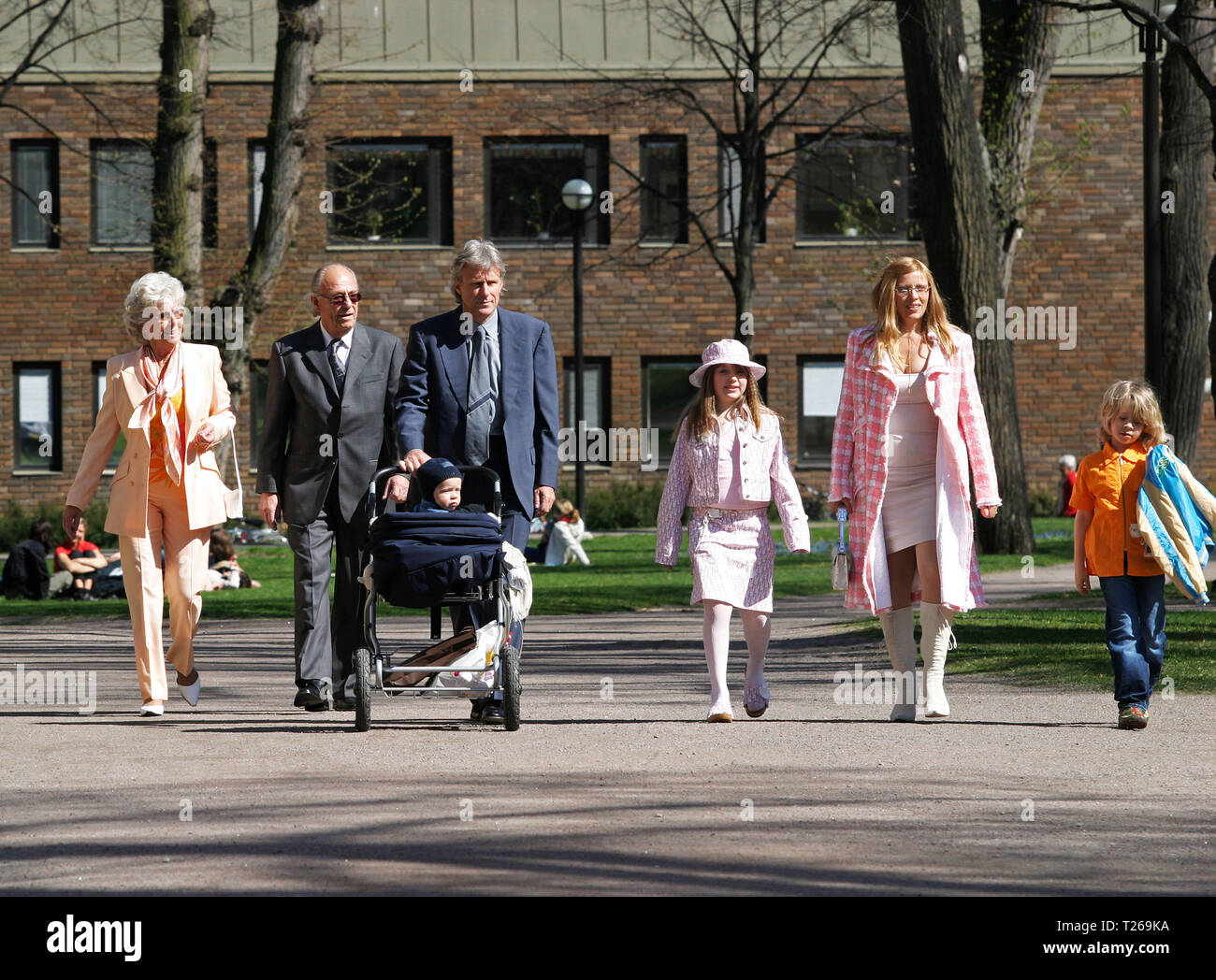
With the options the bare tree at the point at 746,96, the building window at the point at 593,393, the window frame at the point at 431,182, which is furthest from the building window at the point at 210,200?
the bare tree at the point at 746,96

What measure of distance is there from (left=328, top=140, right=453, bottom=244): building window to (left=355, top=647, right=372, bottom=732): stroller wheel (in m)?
25.9

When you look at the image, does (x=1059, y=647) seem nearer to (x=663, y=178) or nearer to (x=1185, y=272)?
(x=1185, y=272)

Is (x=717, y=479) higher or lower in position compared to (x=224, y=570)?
higher

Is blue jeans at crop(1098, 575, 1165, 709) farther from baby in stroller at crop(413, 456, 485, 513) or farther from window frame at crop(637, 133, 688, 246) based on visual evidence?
window frame at crop(637, 133, 688, 246)

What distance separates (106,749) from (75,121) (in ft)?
92.4

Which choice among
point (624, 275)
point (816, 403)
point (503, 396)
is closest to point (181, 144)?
point (503, 396)

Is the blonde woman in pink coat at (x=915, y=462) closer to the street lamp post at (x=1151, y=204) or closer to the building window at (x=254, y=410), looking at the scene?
the street lamp post at (x=1151, y=204)

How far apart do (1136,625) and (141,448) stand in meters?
4.67

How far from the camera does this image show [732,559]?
8.34m

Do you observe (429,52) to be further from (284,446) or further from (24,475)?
(284,446)

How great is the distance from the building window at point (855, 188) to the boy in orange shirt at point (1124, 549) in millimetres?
24437

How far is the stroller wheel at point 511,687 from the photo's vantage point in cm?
776

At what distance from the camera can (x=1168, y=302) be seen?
20344 mm
